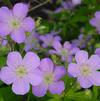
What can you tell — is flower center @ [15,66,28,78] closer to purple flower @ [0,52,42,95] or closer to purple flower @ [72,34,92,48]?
purple flower @ [0,52,42,95]

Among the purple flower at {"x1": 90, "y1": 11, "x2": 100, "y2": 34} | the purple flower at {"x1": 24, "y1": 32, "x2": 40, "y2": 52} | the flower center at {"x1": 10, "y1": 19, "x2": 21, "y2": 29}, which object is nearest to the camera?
the flower center at {"x1": 10, "y1": 19, "x2": 21, "y2": 29}

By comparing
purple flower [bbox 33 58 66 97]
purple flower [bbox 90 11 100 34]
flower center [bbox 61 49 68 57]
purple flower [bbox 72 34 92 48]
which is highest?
purple flower [bbox 90 11 100 34]

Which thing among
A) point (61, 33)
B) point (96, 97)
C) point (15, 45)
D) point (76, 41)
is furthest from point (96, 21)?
point (15, 45)

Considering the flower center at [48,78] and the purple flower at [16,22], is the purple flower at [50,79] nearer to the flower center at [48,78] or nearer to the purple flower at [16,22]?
the flower center at [48,78]

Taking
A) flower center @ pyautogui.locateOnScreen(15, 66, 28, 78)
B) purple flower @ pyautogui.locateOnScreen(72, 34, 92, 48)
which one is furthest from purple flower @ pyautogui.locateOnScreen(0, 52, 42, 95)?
purple flower @ pyautogui.locateOnScreen(72, 34, 92, 48)

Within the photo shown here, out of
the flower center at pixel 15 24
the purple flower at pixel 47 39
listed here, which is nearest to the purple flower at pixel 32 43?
the purple flower at pixel 47 39

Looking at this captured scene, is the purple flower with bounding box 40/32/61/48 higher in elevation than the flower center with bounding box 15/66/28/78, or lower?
higher

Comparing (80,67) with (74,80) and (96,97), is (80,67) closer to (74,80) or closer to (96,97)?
(74,80)
